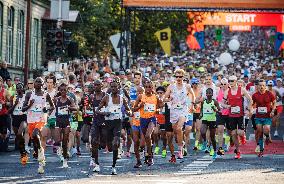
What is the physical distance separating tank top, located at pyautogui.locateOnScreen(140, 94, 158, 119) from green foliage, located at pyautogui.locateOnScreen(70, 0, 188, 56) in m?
28.4

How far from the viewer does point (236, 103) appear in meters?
23.6

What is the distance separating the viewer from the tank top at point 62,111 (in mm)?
20938

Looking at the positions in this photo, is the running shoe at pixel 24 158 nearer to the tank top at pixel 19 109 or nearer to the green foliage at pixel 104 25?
the tank top at pixel 19 109

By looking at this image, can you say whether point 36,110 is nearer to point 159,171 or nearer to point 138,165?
point 138,165

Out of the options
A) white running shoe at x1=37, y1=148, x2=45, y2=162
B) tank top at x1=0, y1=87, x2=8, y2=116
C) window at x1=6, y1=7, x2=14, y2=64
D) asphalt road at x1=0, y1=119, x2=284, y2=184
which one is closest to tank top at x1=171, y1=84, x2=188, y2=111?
asphalt road at x1=0, y1=119, x2=284, y2=184

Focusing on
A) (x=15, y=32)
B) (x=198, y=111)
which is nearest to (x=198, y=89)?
(x=198, y=111)

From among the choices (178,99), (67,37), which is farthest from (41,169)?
(67,37)

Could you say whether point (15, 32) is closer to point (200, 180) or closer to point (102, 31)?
point (102, 31)

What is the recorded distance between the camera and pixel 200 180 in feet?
58.2

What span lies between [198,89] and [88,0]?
24.8 m

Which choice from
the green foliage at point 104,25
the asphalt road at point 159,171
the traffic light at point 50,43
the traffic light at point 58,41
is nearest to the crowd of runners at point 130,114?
the asphalt road at point 159,171

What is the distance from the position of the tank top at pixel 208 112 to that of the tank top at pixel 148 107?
3051mm

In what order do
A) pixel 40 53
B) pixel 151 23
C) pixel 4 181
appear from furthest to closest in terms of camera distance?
pixel 151 23
pixel 40 53
pixel 4 181

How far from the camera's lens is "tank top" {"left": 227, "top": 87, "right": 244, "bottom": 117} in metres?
23.6
